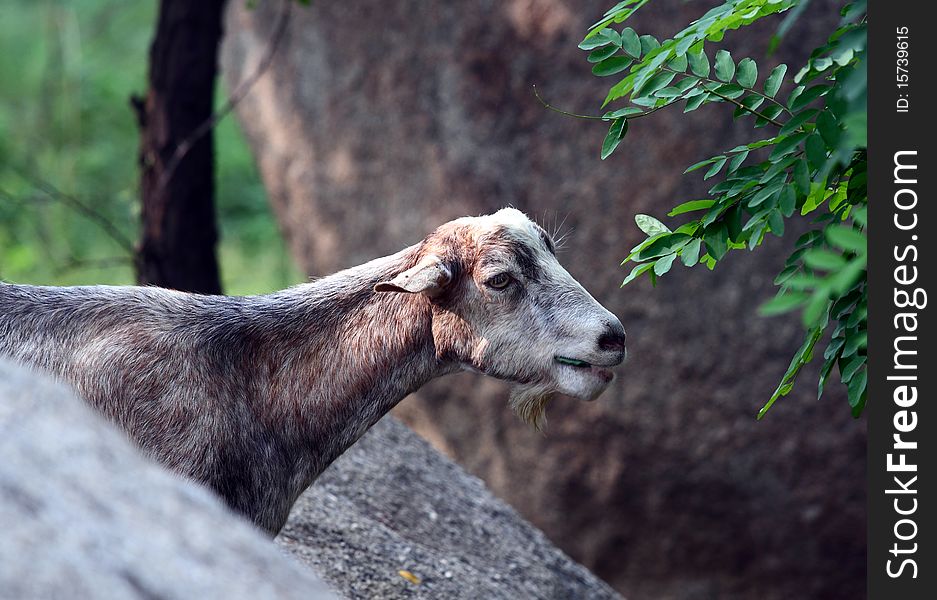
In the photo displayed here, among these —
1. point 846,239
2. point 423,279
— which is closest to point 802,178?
point 846,239

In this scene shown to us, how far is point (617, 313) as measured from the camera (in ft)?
28.5

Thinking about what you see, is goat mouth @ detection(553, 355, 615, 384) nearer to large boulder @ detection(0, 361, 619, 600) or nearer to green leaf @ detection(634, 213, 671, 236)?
green leaf @ detection(634, 213, 671, 236)

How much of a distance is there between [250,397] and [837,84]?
234 centimetres

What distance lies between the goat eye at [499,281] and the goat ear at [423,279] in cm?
16

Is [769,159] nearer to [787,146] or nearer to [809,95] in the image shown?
[787,146]

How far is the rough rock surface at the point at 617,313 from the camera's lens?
845cm

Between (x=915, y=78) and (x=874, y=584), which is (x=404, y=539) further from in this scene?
(x=915, y=78)

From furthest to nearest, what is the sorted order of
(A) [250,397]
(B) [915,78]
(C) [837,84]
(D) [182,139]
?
(D) [182,139], (A) [250,397], (C) [837,84], (B) [915,78]

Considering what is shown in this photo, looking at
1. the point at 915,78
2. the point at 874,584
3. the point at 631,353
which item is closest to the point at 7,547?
the point at 874,584

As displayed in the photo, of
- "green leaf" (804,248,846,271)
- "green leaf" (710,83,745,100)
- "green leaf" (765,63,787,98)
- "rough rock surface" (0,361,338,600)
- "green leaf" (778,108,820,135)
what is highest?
"green leaf" (765,63,787,98)

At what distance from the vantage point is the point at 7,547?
85.6 inches

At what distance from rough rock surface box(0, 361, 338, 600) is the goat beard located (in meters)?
2.07

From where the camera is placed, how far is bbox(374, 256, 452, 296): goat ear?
414 cm

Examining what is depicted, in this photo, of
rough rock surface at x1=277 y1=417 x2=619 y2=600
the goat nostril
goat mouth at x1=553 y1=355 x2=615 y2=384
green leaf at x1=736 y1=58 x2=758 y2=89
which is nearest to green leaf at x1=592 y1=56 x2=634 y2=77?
green leaf at x1=736 y1=58 x2=758 y2=89
